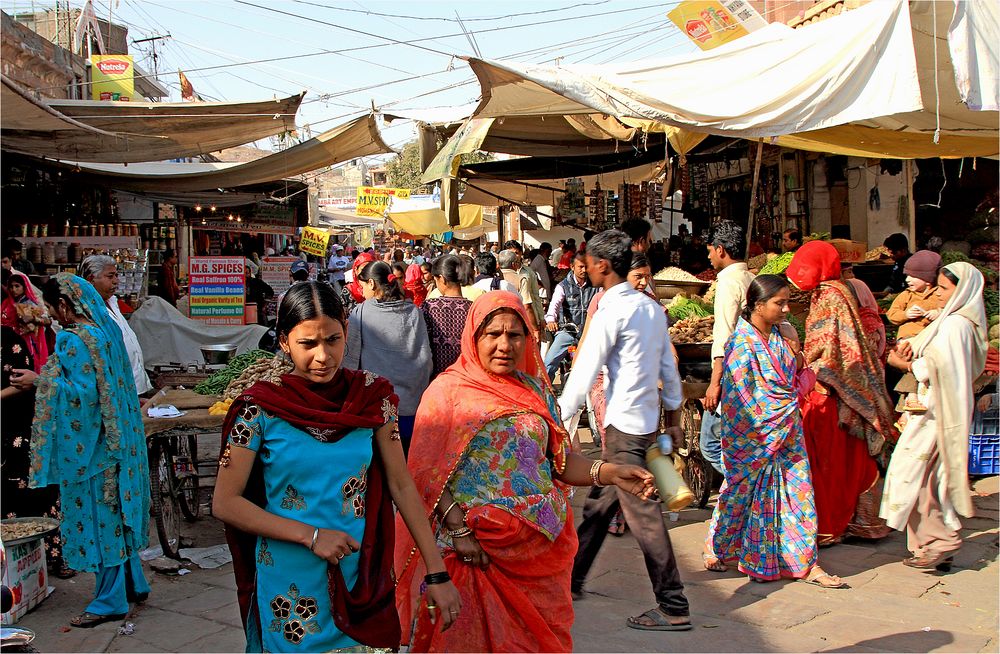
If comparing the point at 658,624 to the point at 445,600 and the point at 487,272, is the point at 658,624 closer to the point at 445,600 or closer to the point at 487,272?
the point at 445,600

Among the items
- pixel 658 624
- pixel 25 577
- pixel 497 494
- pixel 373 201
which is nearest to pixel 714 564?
pixel 658 624

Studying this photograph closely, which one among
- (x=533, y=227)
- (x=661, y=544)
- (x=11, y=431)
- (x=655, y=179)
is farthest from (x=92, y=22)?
(x=661, y=544)

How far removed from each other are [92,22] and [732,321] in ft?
62.7

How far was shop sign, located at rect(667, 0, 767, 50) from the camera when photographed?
338 inches

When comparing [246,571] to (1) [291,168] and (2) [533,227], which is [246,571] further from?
(2) [533,227]

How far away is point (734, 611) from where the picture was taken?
4465 millimetres

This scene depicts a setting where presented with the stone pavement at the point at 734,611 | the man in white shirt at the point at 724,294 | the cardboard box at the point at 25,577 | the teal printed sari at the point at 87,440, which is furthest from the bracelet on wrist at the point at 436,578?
the man in white shirt at the point at 724,294

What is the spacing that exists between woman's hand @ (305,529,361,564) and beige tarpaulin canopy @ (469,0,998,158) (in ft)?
15.4

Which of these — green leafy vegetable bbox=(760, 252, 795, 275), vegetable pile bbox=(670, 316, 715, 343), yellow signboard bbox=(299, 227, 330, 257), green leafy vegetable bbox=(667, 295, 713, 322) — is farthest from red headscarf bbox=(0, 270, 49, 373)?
yellow signboard bbox=(299, 227, 330, 257)

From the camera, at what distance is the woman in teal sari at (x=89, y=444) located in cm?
423

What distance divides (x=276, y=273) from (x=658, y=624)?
447 inches

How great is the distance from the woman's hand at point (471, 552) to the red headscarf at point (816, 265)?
11.3 feet

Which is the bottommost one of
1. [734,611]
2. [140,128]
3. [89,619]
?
[734,611]

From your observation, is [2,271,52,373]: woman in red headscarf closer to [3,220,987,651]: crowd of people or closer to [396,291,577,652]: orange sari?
[3,220,987,651]: crowd of people
